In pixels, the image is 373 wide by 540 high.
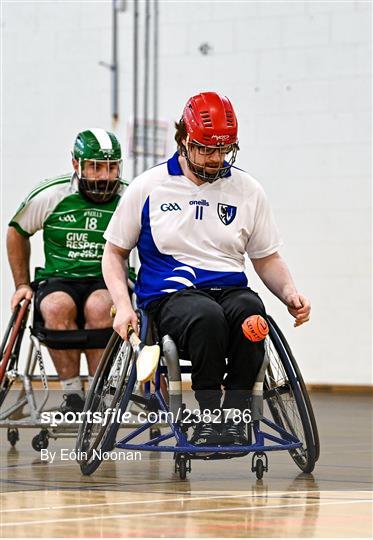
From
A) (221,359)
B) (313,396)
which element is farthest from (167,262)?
(313,396)

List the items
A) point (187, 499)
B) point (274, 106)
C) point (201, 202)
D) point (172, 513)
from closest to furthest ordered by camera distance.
Result: 1. point (172, 513)
2. point (187, 499)
3. point (201, 202)
4. point (274, 106)

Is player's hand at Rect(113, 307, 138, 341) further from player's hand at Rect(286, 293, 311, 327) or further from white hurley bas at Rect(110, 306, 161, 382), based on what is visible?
player's hand at Rect(286, 293, 311, 327)

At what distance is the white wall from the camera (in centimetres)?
741

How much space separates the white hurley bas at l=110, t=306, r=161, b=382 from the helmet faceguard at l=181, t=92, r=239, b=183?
1.66 ft

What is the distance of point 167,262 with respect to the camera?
3250 millimetres

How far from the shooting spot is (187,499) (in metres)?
2.82

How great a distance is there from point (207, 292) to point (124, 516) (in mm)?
848

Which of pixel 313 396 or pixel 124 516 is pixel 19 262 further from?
pixel 313 396

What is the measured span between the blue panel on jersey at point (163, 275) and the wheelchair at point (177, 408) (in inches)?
3.0

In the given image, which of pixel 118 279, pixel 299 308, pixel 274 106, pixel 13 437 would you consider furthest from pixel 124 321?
pixel 274 106

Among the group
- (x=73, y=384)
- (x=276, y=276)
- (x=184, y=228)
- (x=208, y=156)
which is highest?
(x=208, y=156)

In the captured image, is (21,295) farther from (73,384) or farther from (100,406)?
(100,406)

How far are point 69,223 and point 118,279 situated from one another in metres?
1.01

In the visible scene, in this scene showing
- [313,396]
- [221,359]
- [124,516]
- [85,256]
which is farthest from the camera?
[313,396]
